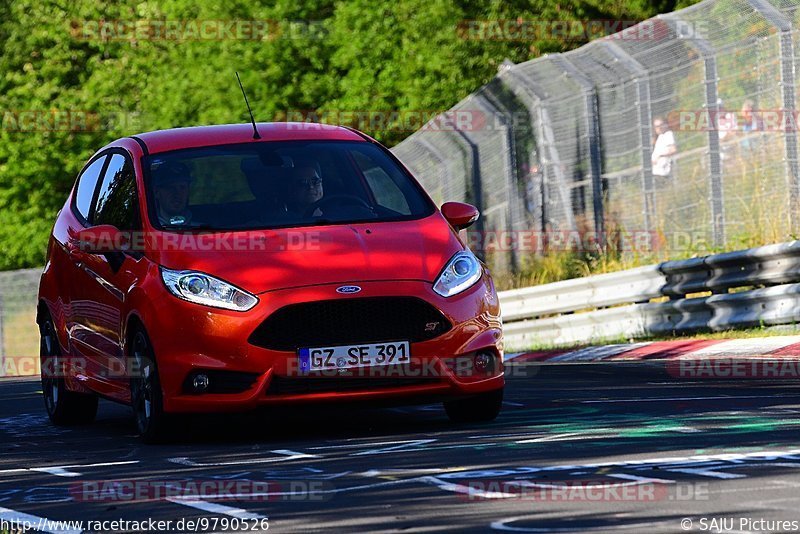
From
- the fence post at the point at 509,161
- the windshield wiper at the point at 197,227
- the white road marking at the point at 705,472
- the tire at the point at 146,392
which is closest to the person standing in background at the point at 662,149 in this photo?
the fence post at the point at 509,161

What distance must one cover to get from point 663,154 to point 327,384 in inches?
457

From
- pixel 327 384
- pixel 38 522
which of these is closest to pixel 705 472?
pixel 38 522

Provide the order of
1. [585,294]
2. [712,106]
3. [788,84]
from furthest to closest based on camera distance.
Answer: [585,294] → [712,106] → [788,84]

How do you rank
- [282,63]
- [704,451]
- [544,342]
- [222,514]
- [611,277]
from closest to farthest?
[222,514] → [704,451] → [611,277] → [544,342] → [282,63]

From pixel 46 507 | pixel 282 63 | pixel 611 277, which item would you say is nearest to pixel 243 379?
pixel 46 507

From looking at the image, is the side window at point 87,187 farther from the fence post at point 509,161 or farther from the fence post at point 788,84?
the fence post at point 509,161

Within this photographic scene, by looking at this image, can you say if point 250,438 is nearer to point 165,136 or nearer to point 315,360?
point 315,360

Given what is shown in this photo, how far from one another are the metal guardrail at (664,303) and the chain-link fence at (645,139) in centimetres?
128

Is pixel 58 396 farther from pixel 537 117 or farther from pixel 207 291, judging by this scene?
pixel 537 117

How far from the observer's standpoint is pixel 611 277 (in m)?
19.1

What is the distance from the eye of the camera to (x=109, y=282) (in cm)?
1064

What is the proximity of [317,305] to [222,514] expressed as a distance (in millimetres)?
2781

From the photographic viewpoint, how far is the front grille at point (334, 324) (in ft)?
31.1

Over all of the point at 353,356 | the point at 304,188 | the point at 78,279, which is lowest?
the point at 353,356
